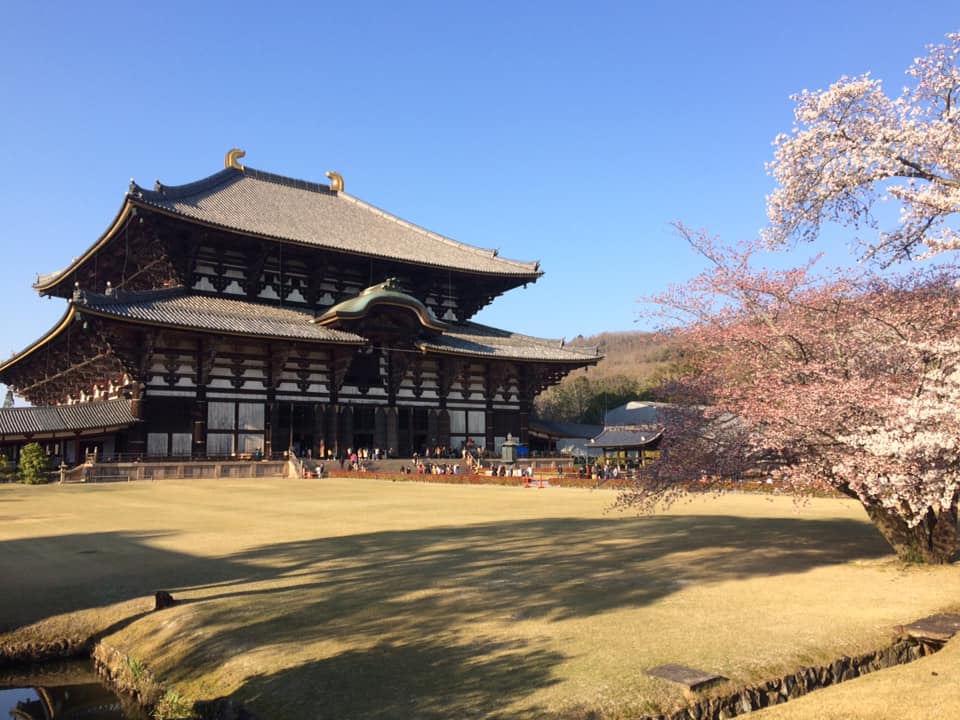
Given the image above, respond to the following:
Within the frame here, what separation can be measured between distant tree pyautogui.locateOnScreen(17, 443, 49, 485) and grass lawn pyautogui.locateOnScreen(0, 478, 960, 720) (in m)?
14.4

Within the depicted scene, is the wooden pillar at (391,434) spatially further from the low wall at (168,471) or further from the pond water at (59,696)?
the pond water at (59,696)

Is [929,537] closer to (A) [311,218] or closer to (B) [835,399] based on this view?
(B) [835,399]

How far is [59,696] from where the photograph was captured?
705 centimetres

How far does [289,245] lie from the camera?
126 ft

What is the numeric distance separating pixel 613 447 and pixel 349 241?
22133 mm

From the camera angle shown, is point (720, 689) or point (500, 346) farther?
point (500, 346)

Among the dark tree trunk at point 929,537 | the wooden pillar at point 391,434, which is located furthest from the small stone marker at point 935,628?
the wooden pillar at point 391,434

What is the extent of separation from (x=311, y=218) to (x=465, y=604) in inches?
1599

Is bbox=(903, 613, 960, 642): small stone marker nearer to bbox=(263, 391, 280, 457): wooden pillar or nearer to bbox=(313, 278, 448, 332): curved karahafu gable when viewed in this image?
bbox=(313, 278, 448, 332): curved karahafu gable

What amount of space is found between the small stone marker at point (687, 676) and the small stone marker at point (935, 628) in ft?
9.12

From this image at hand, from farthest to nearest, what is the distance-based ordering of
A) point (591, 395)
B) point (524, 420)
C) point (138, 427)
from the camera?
point (591, 395) → point (524, 420) → point (138, 427)

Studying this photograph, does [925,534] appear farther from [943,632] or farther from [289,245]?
[289,245]

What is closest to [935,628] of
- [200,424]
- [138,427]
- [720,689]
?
[720,689]

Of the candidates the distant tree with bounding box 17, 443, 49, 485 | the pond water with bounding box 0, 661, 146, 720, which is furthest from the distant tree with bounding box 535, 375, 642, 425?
the pond water with bounding box 0, 661, 146, 720
